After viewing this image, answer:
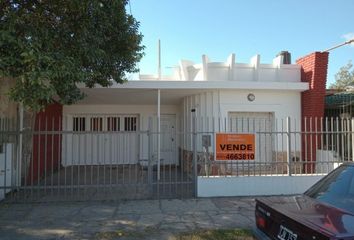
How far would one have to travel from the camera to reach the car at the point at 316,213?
11.6 feet

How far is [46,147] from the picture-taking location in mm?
12516

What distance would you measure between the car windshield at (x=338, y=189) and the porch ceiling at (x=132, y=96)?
909cm

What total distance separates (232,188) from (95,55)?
184 inches

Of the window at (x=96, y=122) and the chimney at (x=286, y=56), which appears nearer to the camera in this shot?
the chimney at (x=286, y=56)

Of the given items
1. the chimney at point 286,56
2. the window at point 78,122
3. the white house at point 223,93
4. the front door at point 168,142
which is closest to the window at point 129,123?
the front door at point 168,142

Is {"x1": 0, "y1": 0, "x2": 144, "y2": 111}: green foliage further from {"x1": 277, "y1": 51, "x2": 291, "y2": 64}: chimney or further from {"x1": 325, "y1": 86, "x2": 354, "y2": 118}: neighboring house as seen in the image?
{"x1": 325, "y1": 86, "x2": 354, "y2": 118}: neighboring house

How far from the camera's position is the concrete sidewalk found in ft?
22.8

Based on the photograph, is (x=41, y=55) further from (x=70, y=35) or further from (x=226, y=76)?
(x=226, y=76)

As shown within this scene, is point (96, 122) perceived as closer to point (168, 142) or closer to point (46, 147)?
point (168, 142)

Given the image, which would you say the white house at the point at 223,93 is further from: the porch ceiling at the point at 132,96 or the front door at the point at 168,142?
the front door at the point at 168,142

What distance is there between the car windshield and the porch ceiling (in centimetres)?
909

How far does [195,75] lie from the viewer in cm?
1459

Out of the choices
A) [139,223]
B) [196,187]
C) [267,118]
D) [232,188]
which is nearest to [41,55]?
[139,223]

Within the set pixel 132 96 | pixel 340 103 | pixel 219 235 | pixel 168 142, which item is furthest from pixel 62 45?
pixel 340 103
